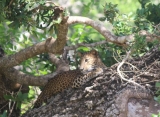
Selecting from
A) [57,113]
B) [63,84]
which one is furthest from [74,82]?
[57,113]

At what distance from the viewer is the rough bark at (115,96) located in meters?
3.77

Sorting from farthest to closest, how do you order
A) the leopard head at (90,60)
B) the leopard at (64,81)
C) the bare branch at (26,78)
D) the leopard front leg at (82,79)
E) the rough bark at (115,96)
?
the leopard head at (90,60)
the bare branch at (26,78)
the leopard at (64,81)
the leopard front leg at (82,79)
the rough bark at (115,96)

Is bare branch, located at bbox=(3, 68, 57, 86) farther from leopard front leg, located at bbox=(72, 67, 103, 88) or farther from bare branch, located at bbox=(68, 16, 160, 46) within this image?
bare branch, located at bbox=(68, 16, 160, 46)

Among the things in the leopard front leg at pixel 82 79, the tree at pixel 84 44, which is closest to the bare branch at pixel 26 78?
the tree at pixel 84 44

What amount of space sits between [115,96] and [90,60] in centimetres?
181

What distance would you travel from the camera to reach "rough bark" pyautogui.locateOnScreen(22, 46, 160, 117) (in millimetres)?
3770

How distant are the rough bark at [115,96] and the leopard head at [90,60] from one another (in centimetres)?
120

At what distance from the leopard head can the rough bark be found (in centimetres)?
120

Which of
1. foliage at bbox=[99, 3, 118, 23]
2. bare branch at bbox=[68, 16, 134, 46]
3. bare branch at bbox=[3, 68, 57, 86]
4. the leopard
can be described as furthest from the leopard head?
bare branch at bbox=[68, 16, 134, 46]

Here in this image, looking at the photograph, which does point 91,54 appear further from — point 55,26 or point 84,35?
point 55,26

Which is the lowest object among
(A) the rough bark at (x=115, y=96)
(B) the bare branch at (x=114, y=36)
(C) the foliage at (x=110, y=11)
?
(A) the rough bark at (x=115, y=96)

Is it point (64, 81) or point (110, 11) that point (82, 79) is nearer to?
point (64, 81)

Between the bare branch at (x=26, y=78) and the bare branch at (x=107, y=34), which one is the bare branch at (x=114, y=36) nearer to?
the bare branch at (x=107, y=34)

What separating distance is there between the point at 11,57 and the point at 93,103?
4.52ft
